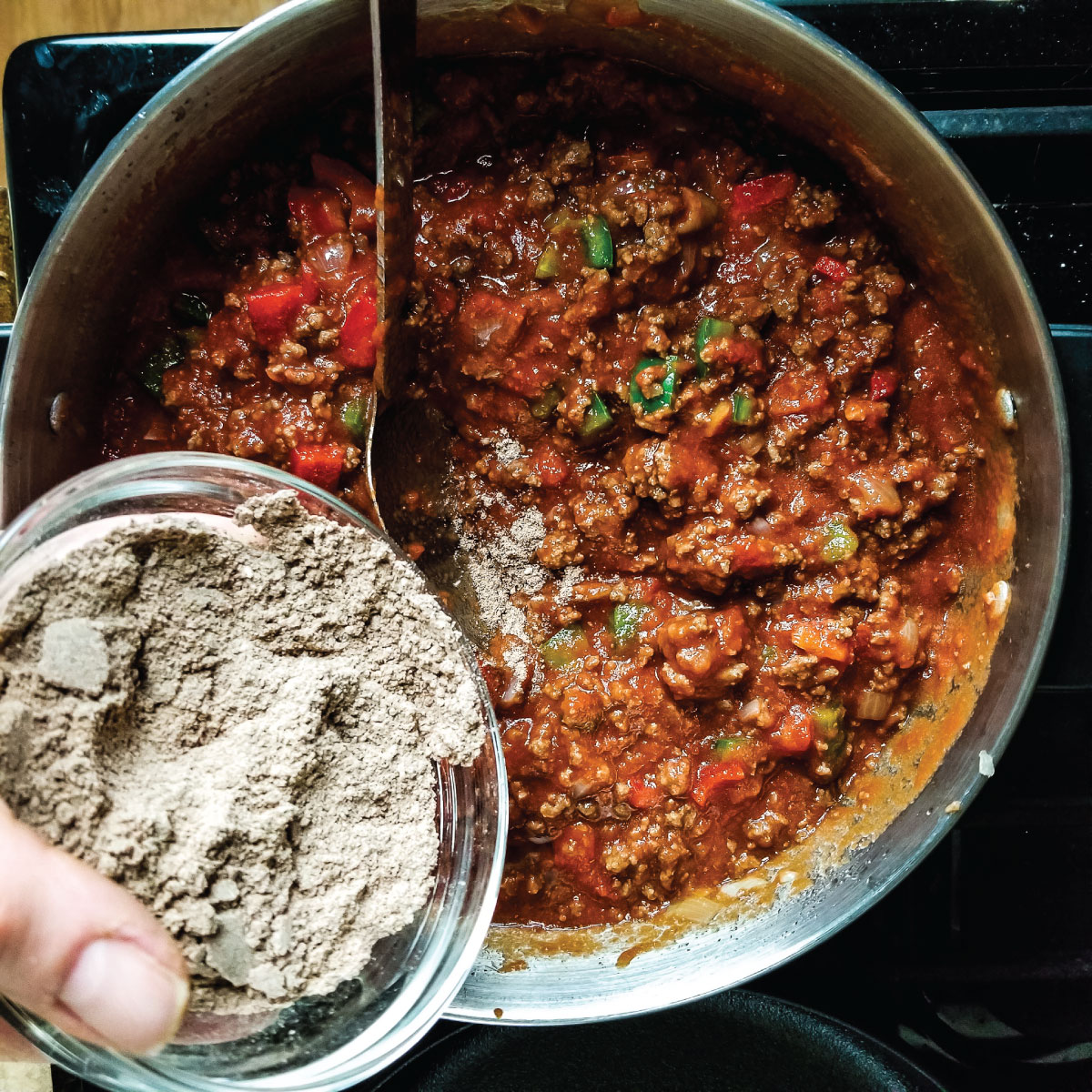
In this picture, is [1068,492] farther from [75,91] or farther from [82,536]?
[75,91]

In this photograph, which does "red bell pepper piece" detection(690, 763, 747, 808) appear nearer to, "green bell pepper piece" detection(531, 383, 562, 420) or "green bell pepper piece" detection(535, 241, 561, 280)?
"green bell pepper piece" detection(531, 383, 562, 420)

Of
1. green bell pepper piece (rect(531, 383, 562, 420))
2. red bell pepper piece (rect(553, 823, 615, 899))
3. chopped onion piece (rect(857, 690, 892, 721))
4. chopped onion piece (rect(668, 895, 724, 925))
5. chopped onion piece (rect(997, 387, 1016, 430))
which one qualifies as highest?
green bell pepper piece (rect(531, 383, 562, 420))

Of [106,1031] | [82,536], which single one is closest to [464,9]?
[82,536]

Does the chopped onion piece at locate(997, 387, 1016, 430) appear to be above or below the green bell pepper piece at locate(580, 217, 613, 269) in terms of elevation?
below

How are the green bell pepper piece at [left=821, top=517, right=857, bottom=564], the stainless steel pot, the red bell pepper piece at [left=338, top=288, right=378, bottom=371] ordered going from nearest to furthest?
1. the stainless steel pot
2. the red bell pepper piece at [left=338, top=288, right=378, bottom=371]
3. the green bell pepper piece at [left=821, top=517, right=857, bottom=564]

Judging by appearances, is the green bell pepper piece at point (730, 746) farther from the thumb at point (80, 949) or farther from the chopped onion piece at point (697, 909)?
the thumb at point (80, 949)

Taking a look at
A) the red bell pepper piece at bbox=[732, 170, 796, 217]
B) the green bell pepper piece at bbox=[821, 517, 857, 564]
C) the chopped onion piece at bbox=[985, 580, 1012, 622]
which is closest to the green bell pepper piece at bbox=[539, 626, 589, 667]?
the green bell pepper piece at bbox=[821, 517, 857, 564]
